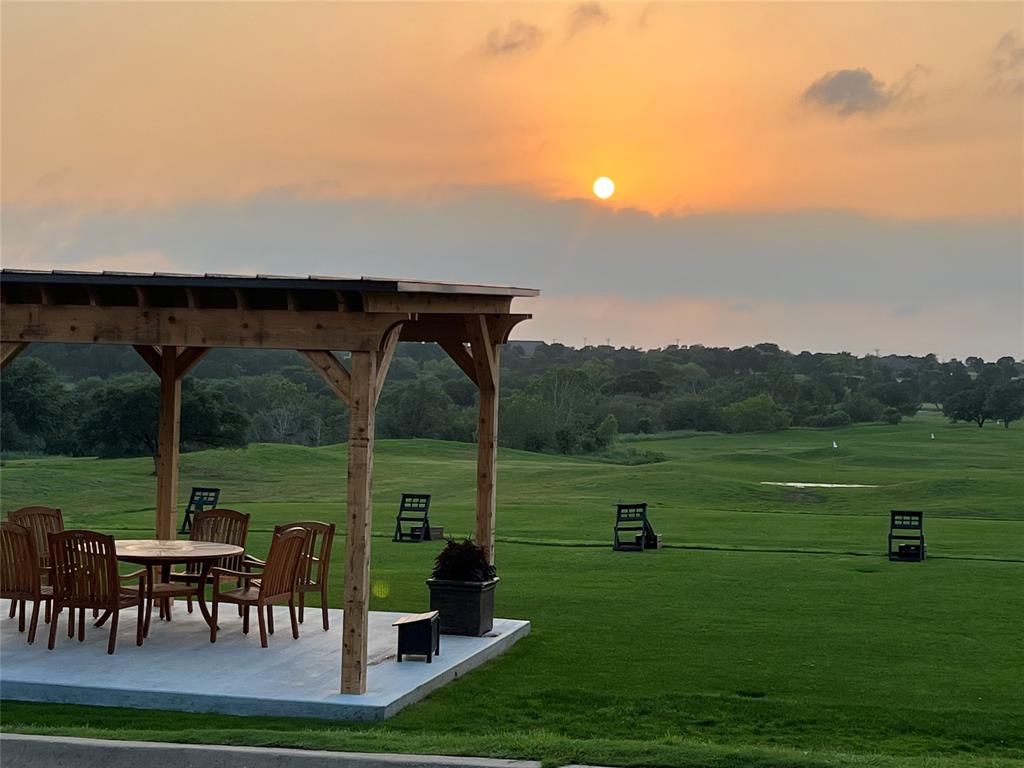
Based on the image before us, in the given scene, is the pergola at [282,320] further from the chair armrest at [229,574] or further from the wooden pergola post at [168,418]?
the wooden pergola post at [168,418]

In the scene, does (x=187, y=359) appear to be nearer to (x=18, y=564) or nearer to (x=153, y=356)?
(x=153, y=356)

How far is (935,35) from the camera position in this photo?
2558 cm

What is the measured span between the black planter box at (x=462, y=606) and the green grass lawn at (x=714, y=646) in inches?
22.8

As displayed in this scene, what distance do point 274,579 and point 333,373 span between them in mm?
2450

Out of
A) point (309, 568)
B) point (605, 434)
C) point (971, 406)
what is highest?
point (971, 406)

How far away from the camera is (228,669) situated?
1081cm

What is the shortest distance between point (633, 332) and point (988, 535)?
277 feet

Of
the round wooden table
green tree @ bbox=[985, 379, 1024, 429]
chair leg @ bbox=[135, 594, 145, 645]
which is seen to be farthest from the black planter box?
green tree @ bbox=[985, 379, 1024, 429]

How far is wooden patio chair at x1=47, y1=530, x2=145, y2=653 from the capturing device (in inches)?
439

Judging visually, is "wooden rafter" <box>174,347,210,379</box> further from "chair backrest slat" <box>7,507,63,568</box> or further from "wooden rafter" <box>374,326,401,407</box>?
"wooden rafter" <box>374,326,401,407</box>

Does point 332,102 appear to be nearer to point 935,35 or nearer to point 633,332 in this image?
point 935,35

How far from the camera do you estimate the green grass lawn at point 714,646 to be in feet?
29.1

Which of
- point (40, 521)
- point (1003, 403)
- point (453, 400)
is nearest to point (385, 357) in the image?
point (40, 521)

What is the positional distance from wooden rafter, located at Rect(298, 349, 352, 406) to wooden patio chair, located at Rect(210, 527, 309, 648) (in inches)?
81.2
